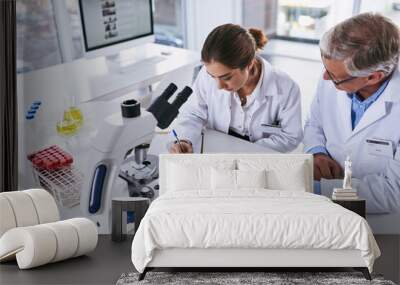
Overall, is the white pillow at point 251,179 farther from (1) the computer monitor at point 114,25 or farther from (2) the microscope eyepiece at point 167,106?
(1) the computer monitor at point 114,25

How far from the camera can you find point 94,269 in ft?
18.6

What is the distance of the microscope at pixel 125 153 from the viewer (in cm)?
689

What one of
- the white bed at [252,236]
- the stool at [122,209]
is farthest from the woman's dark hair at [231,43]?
the white bed at [252,236]

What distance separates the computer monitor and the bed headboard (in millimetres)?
1119

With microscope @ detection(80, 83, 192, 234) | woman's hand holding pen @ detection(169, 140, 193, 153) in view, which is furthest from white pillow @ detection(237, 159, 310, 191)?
microscope @ detection(80, 83, 192, 234)

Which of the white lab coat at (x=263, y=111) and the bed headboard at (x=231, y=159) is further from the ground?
the white lab coat at (x=263, y=111)

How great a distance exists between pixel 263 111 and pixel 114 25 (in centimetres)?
154

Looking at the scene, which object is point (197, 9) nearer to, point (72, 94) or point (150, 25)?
point (150, 25)

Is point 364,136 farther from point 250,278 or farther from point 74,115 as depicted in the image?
point 74,115

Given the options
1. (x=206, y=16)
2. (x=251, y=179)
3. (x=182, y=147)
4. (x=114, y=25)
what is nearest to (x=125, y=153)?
(x=182, y=147)

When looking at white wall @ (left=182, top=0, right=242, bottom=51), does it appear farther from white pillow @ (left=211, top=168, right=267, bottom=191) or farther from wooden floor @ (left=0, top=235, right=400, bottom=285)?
wooden floor @ (left=0, top=235, right=400, bottom=285)

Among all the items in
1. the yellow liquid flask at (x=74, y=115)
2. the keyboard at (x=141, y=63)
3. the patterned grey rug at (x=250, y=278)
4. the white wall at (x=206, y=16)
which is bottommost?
the patterned grey rug at (x=250, y=278)

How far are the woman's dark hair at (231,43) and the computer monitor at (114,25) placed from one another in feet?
1.90

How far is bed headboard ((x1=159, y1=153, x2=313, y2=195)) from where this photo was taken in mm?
6535
